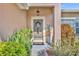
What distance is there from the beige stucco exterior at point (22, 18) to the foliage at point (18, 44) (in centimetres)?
10

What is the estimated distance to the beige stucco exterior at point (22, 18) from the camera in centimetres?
364

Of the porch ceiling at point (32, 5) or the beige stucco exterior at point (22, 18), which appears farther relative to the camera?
the beige stucco exterior at point (22, 18)

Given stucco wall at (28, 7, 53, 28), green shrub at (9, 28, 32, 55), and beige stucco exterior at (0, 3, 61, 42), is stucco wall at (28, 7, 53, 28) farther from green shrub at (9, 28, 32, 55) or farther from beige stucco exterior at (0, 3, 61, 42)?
green shrub at (9, 28, 32, 55)

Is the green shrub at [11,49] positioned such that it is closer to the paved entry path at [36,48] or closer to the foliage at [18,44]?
the foliage at [18,44]

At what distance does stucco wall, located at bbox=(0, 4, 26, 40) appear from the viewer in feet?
11.9

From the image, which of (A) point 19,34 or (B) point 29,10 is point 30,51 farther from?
(B) point 29,10

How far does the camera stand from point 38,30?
3650 mm

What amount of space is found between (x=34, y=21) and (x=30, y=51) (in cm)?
50

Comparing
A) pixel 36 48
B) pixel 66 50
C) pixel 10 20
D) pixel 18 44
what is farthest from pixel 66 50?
pixel 10 20

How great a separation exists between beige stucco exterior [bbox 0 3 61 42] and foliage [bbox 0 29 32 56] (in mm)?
96

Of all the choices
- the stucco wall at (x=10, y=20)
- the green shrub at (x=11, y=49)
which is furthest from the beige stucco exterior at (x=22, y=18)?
the green shrub at (x=11, y=49)

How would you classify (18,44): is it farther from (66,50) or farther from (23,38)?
(66,50)

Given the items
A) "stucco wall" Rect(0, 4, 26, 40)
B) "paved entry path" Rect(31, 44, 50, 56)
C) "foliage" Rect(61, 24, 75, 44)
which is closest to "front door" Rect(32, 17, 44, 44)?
"paved entry path" Rect(31, 44, 50, 56)

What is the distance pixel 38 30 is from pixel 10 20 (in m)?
0.50
